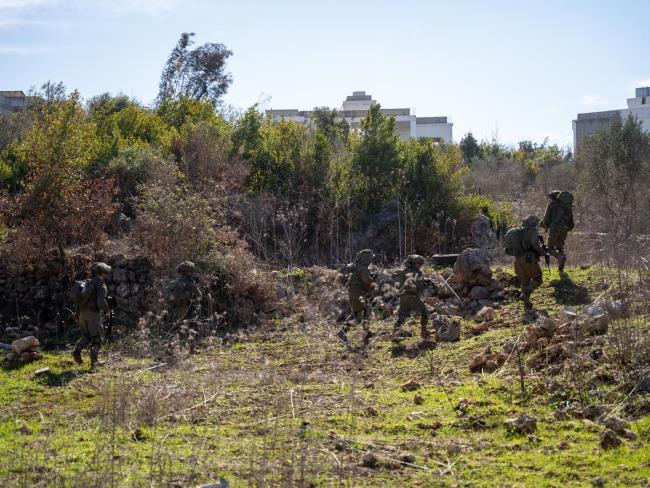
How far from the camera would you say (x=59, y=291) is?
679 inches

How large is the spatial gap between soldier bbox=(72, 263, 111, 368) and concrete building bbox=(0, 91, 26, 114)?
36.1 m

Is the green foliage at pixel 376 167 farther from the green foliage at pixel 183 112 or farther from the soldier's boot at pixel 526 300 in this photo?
the soldier's boot at pixel 526 300

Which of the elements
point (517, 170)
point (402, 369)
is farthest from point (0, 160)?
point (517, 170)

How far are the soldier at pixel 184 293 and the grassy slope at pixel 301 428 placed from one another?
1614 mm

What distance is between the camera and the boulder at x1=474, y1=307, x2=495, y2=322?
14055 mm

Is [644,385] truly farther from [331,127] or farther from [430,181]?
[331,127]

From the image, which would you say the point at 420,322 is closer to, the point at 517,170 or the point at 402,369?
the point at 402,369

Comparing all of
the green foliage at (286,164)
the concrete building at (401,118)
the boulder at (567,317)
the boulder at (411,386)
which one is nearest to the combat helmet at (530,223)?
the boulder at (567,317)

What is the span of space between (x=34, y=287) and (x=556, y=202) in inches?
413

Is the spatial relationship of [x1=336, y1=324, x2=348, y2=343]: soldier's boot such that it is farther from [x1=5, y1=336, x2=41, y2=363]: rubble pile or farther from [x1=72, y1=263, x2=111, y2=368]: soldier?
[x1=5, y1=336, x2=41, y2=363]: rubble pile

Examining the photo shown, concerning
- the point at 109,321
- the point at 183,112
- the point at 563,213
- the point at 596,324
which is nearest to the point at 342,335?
the point at 109,321

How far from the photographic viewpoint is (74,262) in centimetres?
1741

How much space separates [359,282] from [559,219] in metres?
4.66

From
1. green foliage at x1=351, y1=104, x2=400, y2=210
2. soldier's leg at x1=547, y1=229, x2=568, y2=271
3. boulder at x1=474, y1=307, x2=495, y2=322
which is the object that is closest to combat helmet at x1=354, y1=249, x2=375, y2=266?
boulder at x1=474, y1=307, x2=495, y2=322
